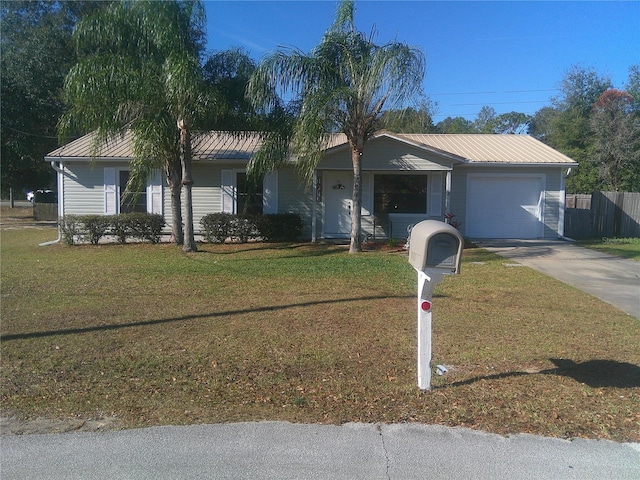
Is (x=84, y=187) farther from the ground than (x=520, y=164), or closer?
closer

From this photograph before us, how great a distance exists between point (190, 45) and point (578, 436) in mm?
11445

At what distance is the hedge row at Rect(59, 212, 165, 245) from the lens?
1580 cm

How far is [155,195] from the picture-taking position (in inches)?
698

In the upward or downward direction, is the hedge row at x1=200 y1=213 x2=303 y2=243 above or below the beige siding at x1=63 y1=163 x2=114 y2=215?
below

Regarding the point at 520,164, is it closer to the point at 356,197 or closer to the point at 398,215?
the point at 398,215

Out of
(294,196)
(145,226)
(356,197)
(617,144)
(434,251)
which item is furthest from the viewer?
(617,144)

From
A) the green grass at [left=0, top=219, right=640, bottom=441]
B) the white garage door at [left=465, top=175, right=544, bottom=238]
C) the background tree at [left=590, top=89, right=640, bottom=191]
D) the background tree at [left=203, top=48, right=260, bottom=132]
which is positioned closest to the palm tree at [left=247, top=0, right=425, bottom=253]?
the background tree at [left=203, top=48, right=260, bottom=132]

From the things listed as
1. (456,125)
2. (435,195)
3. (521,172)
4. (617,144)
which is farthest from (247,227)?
(456,125)

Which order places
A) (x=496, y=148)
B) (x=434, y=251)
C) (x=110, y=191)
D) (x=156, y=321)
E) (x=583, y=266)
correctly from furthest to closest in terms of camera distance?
(x=496, y=148)
(x=110, y=191)
(x=583, y=266)
(x=156, y=321)
(x=434, y=251)

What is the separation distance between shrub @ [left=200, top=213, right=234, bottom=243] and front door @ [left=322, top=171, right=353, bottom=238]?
3.15 metres

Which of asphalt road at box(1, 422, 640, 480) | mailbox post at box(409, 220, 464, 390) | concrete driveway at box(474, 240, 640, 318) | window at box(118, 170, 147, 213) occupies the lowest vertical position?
asphalt road at box(1, 422, 640, 480)

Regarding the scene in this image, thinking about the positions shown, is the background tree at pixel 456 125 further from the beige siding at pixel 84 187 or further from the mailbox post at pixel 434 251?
the mailbox post at pixel 434 251

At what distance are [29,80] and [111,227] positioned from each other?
13217 mm

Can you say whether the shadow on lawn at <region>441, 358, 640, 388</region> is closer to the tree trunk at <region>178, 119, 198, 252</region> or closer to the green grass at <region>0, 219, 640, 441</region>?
the green grass at <region>0, 219, 640, 441</region>
